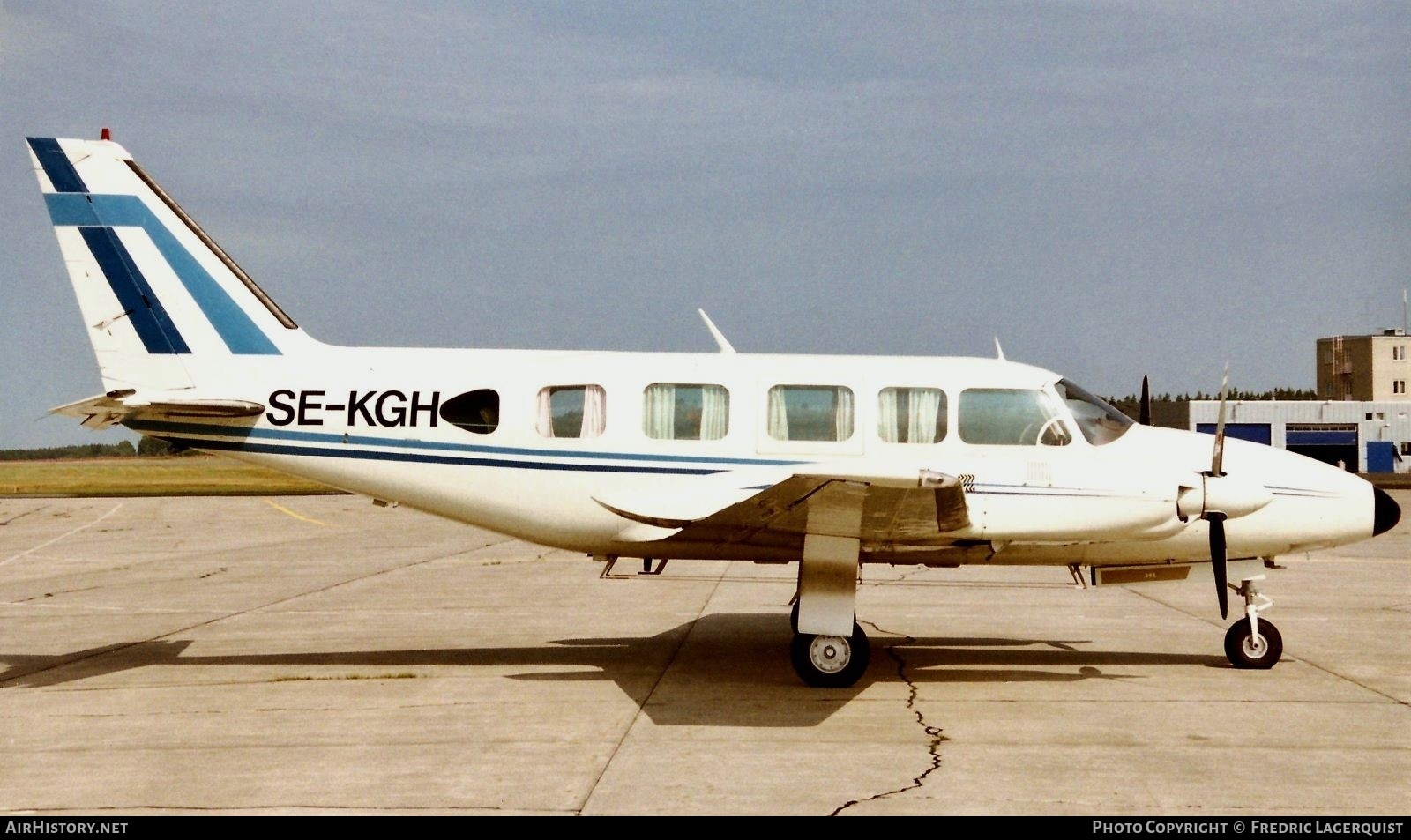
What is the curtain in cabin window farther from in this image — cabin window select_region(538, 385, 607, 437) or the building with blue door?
the building with blue door

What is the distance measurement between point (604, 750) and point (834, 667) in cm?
287

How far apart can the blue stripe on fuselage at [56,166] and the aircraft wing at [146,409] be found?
7.36ft

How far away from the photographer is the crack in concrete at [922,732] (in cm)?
718

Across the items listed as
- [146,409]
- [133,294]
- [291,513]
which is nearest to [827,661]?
[146,409]

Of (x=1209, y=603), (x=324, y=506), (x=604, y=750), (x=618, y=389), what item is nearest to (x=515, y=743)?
(x=604, y=750)

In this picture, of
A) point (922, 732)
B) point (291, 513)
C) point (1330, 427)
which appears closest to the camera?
point (922, 732)

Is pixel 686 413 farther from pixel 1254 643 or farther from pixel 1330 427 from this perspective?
pixel 1330 427

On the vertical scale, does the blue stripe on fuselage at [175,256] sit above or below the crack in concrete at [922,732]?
above

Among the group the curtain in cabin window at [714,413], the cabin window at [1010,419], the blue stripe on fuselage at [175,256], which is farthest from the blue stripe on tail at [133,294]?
the cabin window at [1010,419]

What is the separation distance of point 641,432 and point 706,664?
8.11 ft

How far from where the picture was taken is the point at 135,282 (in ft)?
39.7

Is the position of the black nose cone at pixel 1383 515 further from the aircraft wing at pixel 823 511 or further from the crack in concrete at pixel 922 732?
the crack in concrete at pixel 922 732

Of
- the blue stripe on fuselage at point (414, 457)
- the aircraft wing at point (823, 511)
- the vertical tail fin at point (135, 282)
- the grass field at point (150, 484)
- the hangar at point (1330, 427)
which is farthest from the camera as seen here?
the hangar at point (1330, 427)
